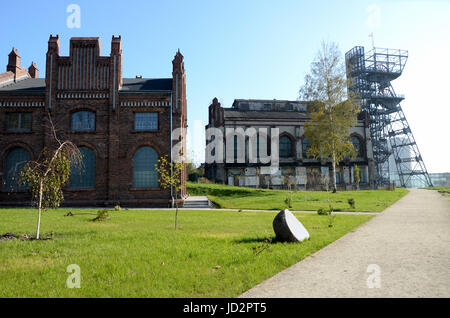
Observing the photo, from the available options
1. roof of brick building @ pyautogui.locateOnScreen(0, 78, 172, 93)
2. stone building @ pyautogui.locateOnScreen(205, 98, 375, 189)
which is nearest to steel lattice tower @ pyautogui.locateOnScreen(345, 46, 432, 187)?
stone building @ pyautogui.locateOnScreen(205, 98, 375, 189)

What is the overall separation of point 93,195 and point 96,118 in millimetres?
5724

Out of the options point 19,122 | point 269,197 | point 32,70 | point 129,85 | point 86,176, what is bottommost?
point 269,197

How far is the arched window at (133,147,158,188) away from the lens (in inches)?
899

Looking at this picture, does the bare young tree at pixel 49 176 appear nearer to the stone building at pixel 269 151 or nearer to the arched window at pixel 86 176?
the arched window at pixel 86 176

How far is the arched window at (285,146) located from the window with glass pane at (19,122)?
31.8 m

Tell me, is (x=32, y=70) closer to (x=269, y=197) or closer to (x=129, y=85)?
(x=129, y=85)

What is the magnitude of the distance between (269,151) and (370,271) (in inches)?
1508

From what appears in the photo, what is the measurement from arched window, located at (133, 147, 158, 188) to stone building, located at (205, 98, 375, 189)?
62.6ft

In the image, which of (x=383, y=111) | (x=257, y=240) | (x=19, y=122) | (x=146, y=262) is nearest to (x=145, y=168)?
(x=19, y=122)

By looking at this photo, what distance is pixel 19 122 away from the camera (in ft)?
74.6

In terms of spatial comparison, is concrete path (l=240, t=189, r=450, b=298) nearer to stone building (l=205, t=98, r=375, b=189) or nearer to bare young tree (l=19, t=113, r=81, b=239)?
bare young tree (l=19, t=113, r=81, b=239)

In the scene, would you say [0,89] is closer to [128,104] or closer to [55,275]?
[128,104]

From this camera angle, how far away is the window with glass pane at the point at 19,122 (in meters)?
22.7

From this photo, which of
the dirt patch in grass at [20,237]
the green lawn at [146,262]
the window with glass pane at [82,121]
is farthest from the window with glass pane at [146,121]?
the dirt patch in grass at [20,237]
